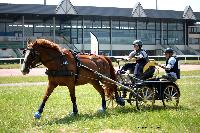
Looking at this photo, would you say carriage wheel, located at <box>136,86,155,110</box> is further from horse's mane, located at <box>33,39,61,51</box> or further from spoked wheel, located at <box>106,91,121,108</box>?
horse's mane, located at <box>33,39,61,51</box>

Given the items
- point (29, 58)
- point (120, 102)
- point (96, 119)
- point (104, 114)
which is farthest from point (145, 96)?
point (29, 58)

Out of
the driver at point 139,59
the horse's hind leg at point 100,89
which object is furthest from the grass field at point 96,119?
the driver at point 139,59

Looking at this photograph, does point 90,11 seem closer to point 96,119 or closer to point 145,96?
point 145,96

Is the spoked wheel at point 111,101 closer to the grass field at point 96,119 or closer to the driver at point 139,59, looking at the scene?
the grass field at point 96,119

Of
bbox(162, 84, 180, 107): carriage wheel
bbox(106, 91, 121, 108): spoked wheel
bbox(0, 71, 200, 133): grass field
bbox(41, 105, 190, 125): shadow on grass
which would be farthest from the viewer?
bbox(106, 91, 121, 108): spoked wheel

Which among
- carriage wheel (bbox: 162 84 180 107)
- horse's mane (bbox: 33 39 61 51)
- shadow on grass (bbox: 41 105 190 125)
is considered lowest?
shadow on grass (bbox: 41 105 190 125)

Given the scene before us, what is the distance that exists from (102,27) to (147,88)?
55414 mm

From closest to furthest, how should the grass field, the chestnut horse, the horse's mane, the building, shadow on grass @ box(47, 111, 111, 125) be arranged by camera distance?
the grass field, shadow on grass @ box(47, 111, 111, 125), the chestnut horse, the horse's mane, the building

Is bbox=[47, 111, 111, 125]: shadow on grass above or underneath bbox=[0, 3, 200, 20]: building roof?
underneath

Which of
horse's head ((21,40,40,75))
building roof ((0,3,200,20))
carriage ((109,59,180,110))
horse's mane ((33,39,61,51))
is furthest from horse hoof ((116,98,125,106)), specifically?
building roof ((0,3,200,20))

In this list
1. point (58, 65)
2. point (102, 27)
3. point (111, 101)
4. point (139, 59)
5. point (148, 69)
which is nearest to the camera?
point (58, 65)

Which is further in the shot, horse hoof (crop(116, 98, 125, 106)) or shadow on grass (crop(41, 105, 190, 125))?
horse hoof (crop(116, 98, 125, 106))

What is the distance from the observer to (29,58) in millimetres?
9898

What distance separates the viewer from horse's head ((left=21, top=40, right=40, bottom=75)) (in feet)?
32.2
